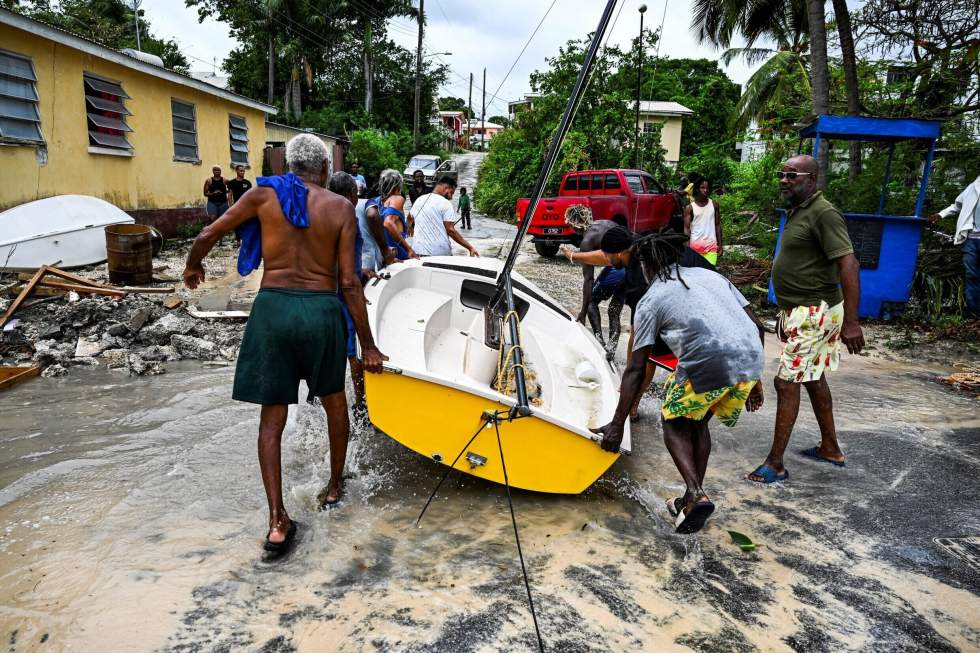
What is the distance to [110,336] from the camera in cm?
612

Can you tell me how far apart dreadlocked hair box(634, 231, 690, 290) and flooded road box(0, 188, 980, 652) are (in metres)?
1.35

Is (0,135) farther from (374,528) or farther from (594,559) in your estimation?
(594,559)

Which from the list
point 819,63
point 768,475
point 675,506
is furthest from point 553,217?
point 675,506

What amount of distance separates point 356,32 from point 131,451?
34.9m

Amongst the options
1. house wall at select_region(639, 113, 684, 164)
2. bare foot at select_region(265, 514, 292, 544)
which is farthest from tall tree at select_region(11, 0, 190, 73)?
bare foot at select_region(265, 514, 292, 544)

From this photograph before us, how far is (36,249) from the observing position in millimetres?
8164

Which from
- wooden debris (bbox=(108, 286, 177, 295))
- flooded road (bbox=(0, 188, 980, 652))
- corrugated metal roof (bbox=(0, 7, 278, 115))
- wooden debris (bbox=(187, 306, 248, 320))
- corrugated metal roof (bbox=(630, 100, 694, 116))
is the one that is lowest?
flooded road (bbox=(0, 188, 980, 652))

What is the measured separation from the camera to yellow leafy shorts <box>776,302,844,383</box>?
3.57 meters

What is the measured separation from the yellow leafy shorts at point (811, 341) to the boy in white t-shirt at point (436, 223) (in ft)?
10.2

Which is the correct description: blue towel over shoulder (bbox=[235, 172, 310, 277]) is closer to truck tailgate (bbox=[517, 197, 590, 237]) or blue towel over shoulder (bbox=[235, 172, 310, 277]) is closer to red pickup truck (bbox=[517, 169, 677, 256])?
red pickup truck (bbox=[517, 169, 677, 256])

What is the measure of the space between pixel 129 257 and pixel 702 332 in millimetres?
7766

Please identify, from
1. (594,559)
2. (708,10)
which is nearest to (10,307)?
(594,559)

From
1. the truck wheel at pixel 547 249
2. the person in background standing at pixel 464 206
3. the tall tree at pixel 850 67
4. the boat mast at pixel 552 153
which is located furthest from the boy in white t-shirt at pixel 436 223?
the person in background standing at pixel 464 206

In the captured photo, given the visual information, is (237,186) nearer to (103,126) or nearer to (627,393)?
(103,126)
